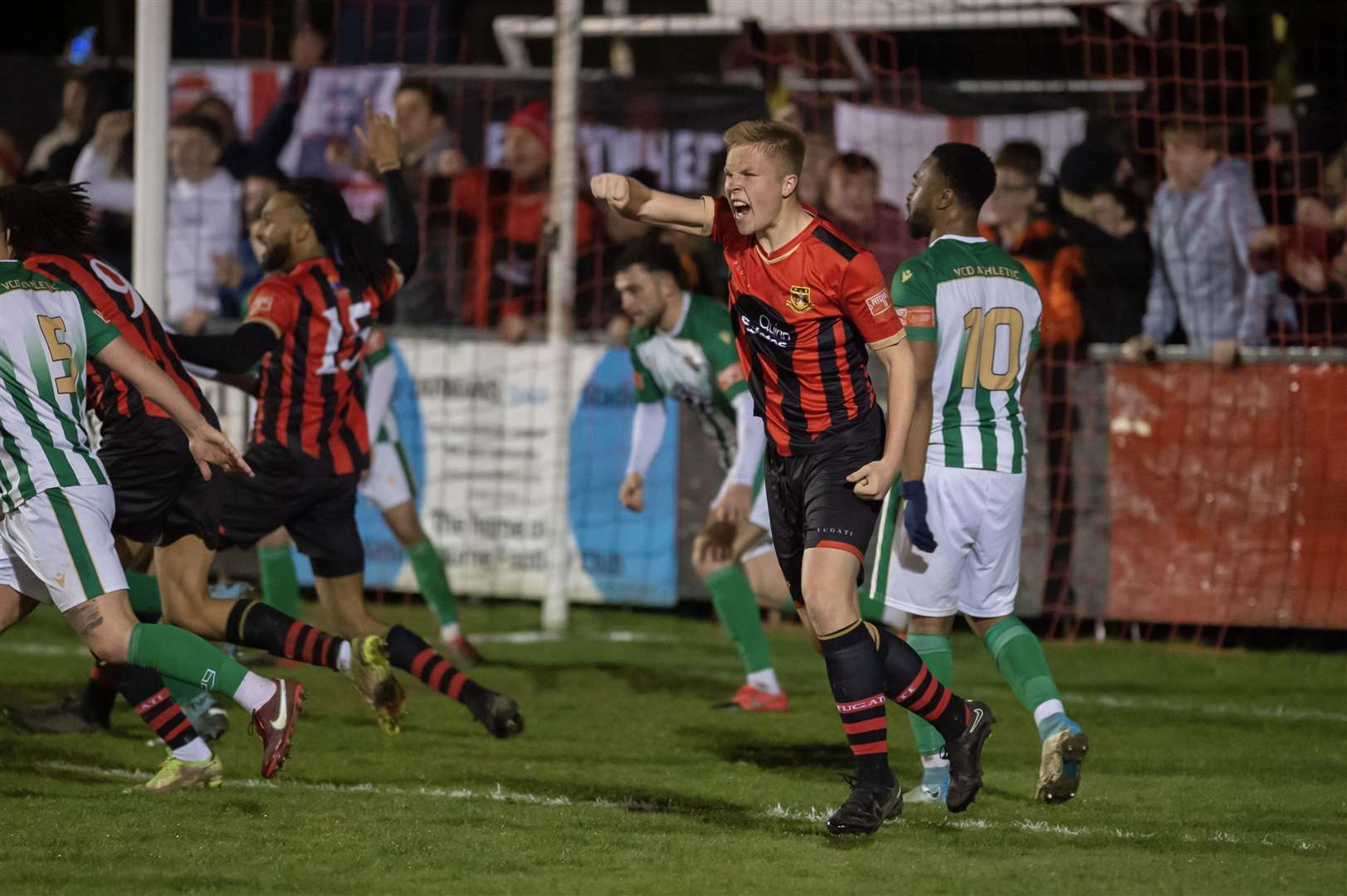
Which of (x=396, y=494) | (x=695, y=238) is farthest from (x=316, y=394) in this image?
(x=695, y=238)

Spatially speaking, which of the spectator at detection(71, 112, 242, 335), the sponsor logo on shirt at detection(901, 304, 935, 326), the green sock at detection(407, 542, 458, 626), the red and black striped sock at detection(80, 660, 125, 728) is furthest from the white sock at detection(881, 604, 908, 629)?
the spectator at detection(71, 112, 242, 335)

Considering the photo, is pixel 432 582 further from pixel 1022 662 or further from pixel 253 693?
pixel 1022 662

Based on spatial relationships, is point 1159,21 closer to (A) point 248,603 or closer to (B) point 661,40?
(B) point 661,40

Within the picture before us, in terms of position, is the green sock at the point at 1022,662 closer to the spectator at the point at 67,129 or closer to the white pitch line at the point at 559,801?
the white pitch line at the point at 559,801

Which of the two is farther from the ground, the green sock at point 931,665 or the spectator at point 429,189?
the spectator at point 429,189

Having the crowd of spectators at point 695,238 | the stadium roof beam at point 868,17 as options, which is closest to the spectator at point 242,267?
the crowd of spectators at point 695,238

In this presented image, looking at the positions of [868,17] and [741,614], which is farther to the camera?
[868,17]

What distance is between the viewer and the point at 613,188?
5117 mm

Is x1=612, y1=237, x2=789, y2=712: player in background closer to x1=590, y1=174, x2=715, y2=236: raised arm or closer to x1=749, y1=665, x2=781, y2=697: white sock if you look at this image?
x1=749, y1=665, x2=781, y2=697: white sock

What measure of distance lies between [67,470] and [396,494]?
11.0ft

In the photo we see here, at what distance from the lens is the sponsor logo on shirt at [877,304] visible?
512cm

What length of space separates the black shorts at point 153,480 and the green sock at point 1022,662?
2862mm

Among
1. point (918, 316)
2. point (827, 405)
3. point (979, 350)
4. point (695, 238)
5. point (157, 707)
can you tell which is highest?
point (695, 238)

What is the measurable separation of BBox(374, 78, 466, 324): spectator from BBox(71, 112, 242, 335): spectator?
1.09 m
